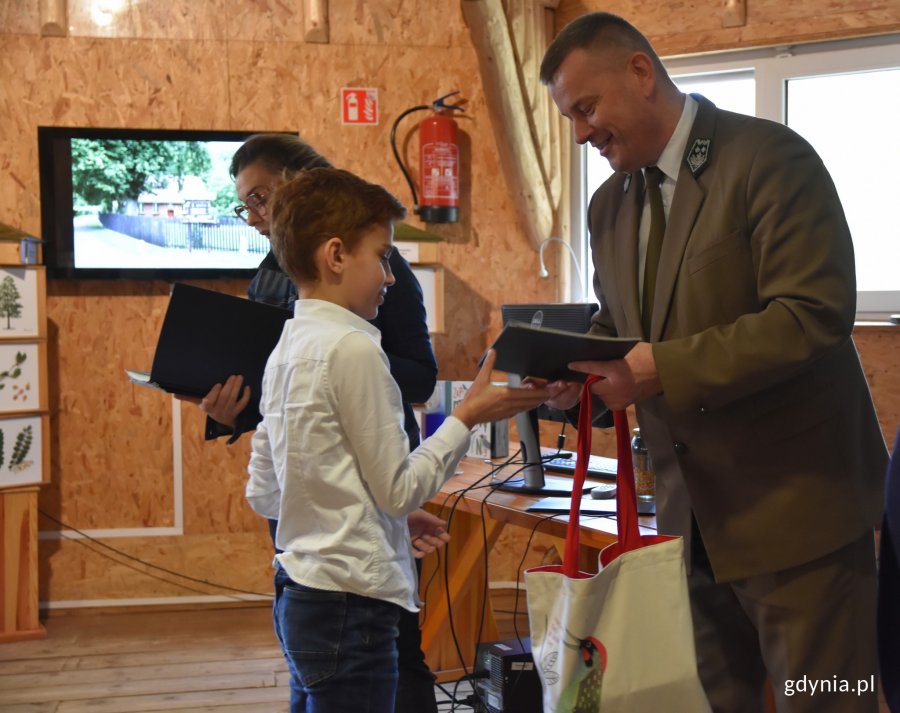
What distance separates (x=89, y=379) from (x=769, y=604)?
3.44 m

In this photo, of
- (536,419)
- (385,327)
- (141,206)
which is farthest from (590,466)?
(141,206)

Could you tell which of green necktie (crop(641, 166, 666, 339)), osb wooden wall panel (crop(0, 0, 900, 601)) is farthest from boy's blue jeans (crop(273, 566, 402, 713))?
osb wooden wall panel (crop(0, 0, 900, 601))

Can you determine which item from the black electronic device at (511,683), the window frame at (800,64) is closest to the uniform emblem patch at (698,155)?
the black electronic device at (511,683)

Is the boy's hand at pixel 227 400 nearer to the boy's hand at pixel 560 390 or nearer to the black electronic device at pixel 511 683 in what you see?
the boy's hand at pixel 560 390

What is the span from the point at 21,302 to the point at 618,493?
3.19m

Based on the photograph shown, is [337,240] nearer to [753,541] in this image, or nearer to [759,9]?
[753,541]

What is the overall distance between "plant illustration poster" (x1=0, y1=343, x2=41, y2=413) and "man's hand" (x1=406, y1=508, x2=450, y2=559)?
104 inches

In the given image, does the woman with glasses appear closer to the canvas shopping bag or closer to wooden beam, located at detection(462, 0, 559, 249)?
the canvas shopping bag

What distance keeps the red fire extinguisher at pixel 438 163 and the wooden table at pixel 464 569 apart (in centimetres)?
138

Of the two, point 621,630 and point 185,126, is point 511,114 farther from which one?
point 621,630

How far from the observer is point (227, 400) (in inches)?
77.4

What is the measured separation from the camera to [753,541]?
4.74ft

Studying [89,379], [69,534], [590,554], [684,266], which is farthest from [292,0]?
[684,266]

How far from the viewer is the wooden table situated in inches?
105
